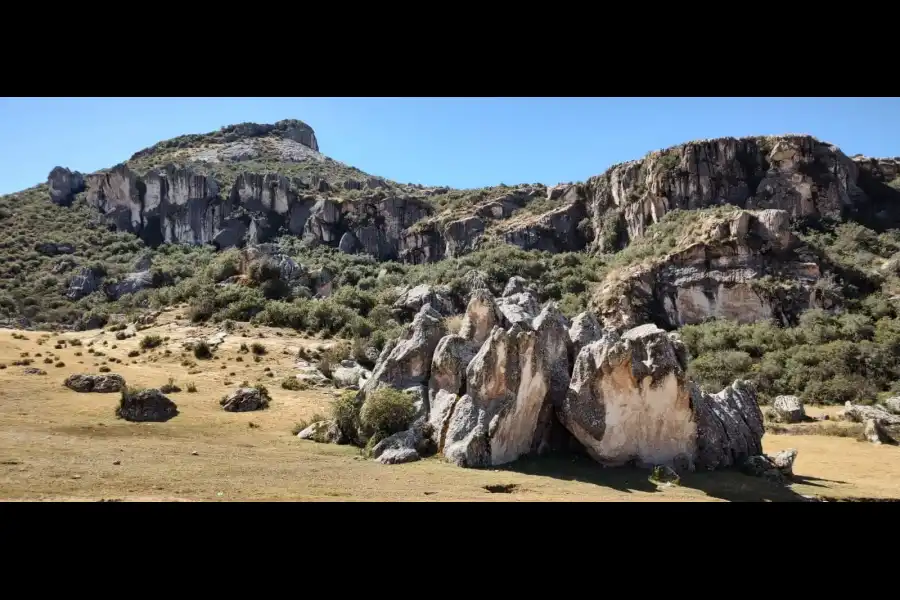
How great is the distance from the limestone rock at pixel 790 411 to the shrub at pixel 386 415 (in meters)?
14.9

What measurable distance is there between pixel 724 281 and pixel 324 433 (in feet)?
101

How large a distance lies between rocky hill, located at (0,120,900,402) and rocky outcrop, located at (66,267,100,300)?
0.58 feet

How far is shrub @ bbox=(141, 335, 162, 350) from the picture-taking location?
2644 centimetres

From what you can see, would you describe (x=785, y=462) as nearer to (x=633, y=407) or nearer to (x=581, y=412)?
(x=633, y=407)

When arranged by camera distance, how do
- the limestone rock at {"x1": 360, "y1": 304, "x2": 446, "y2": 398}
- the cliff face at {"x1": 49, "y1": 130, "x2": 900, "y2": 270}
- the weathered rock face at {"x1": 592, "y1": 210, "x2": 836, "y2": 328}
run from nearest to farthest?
1. the limestone rock at {"x1": 360, "y1": 304, "x2": 446, "y2": 398}
2. the weathered rock face at {"x1": 592, "y1": 210, "x2": 836, "y2": 328}
3. the cliff face at {"x1": 49, "y1": 130, "x2": 900, "y2": 270}

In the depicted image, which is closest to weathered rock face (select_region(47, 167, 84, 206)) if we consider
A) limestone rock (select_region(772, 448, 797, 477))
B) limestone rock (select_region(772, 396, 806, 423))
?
limestone rock (select_region(772, 396, 806, 423))

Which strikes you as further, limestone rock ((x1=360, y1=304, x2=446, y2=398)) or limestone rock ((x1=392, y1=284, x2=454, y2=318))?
limestone rock ((x1=392, y1=284, x2=454, y2=318))

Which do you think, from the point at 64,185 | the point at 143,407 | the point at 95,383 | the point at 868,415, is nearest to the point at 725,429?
the point at 868,415

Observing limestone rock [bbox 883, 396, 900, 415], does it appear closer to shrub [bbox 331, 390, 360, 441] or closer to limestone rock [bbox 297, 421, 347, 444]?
shrub [bbox 331, 390, 360, 441]

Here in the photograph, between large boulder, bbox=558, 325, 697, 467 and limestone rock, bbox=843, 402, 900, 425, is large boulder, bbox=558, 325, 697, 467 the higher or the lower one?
the higher one
